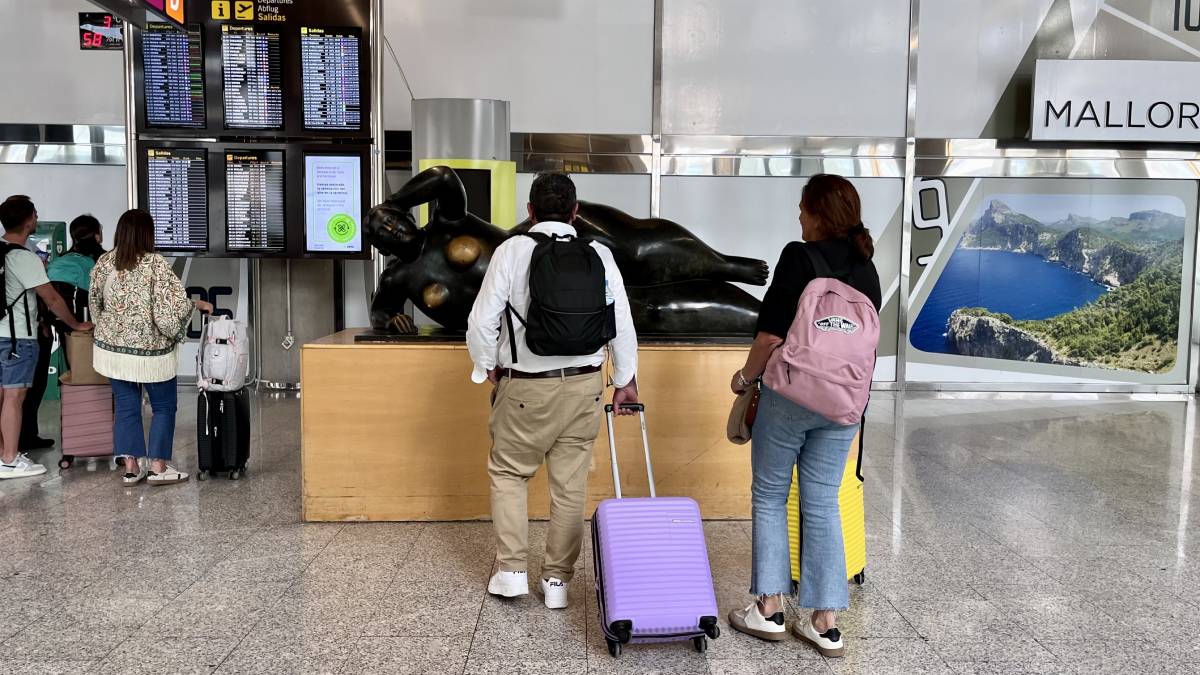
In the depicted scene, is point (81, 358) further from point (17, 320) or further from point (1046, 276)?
point (1046, 276)

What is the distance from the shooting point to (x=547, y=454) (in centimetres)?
350

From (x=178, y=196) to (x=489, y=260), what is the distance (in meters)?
3.89

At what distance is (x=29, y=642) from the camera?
3.11 meters

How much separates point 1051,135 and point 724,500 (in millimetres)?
5886

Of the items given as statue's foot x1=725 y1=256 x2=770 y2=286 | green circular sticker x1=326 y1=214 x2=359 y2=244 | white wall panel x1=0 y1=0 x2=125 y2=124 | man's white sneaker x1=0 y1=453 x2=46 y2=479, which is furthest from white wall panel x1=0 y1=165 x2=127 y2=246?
statue's foot x1=725 y1=256 x2=770 y2=286

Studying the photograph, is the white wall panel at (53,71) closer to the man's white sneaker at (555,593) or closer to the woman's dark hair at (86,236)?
the woman's dark hair at (86,236)

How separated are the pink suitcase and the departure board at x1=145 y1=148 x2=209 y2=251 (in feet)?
6.74

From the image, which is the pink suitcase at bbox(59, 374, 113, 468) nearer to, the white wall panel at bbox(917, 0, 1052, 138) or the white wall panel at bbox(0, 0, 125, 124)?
the white wall panel at bbox(0, 0, 125, 124)

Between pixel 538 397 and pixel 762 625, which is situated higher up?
pixel 538 397

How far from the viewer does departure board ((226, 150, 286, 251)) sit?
746 cm

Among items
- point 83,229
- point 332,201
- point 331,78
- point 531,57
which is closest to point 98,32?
point 331,78

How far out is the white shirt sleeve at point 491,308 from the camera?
10.8 feet

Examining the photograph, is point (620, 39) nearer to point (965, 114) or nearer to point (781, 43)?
point (781, 43)

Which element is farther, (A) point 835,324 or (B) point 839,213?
(B) point 839,213
